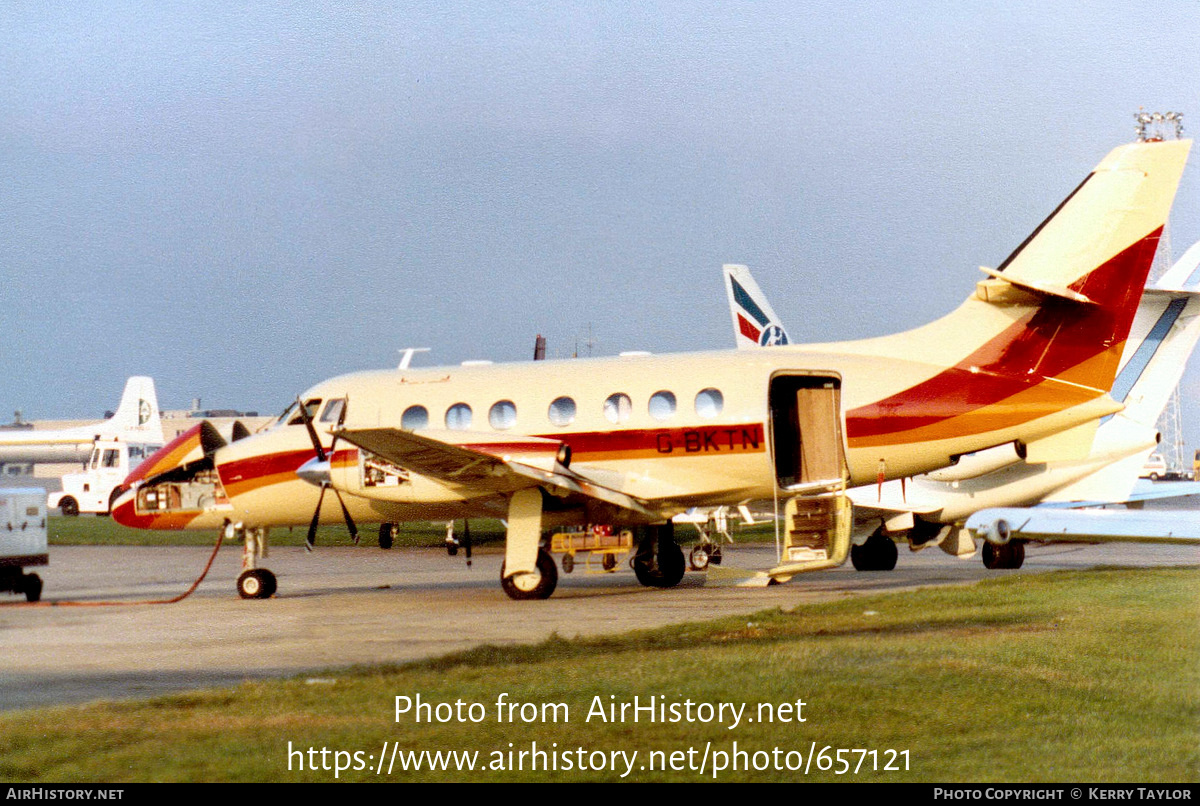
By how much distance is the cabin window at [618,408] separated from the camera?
18359mm

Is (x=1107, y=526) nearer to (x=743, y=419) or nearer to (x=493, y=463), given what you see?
(x=743, y=419)

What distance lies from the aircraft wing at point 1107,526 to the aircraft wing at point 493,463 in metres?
5.42

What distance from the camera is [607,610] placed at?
54.3ft

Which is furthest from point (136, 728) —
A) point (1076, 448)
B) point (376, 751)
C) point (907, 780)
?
point (1076, 448)

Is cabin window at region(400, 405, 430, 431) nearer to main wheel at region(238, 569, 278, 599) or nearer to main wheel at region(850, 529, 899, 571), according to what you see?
main wheel at region(238, 569, 278, 599)

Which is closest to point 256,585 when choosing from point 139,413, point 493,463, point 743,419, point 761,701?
point 493,463

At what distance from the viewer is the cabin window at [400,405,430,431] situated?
63.6 feet

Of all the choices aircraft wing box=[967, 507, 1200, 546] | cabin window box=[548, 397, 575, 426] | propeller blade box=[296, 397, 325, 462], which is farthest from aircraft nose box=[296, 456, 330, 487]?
aircraft wing box=[967, 507, 1200, 546]

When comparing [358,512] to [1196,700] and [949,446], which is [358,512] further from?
[1196,700]

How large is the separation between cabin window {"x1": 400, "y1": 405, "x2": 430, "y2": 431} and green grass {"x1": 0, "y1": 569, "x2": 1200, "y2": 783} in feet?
24.1

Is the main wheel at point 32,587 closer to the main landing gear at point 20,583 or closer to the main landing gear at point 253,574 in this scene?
the main landing gear at point 20,583

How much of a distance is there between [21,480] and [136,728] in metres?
96.4

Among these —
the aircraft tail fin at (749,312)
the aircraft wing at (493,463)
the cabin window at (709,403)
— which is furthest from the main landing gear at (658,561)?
the aircraft tail fin at (749,312)

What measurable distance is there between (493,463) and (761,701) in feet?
28.3
